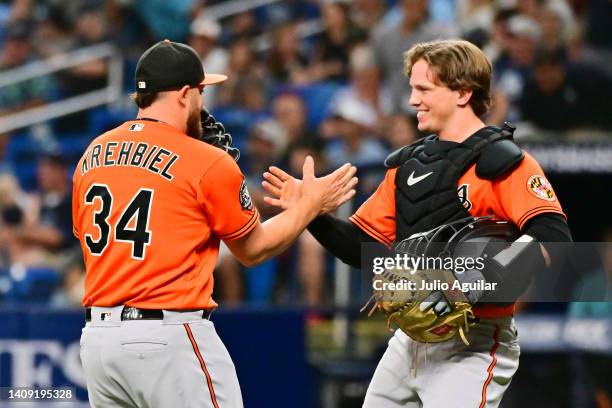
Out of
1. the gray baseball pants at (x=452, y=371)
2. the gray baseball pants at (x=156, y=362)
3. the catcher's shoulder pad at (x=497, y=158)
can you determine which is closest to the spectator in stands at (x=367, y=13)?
the catcher's shoulder pad at (x=497, y=158)

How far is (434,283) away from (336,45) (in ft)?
21.6

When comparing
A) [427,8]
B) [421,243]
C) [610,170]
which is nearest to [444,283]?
[421,243]

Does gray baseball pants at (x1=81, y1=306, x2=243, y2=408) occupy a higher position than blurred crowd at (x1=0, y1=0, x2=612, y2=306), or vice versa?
blurred crowd at (x1=0, y1=0, x2=612, y2=306)

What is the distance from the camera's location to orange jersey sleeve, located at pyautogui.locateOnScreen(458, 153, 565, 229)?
3873 mm

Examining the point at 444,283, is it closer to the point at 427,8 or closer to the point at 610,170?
the point at 610,170

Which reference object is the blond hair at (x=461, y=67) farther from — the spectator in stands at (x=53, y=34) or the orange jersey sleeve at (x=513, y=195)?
the spectator in stands at (x=53, y=34)

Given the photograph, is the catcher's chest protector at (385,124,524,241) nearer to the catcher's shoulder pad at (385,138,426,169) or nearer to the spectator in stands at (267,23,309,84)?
the catcher's shoulder pad at (385,138,426,169)

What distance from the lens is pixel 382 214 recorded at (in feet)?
14.3

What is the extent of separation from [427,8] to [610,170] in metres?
2.60

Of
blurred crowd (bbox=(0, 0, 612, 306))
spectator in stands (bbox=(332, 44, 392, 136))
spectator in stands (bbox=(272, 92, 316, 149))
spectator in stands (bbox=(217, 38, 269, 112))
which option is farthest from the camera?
spectator in stands (bbox=(217, 38, 269, 112))

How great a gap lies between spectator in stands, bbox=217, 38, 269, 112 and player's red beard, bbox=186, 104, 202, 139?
5.51m

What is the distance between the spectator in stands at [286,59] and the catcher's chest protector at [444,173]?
19.6 feet

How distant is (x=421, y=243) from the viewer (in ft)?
13.0

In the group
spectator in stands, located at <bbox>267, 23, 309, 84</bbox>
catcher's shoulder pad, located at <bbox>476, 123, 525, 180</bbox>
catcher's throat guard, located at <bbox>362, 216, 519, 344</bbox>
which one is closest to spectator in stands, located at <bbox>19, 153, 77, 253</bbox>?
spectator in stands, located at <bbox>267, 23, 309, 84</bbox>
